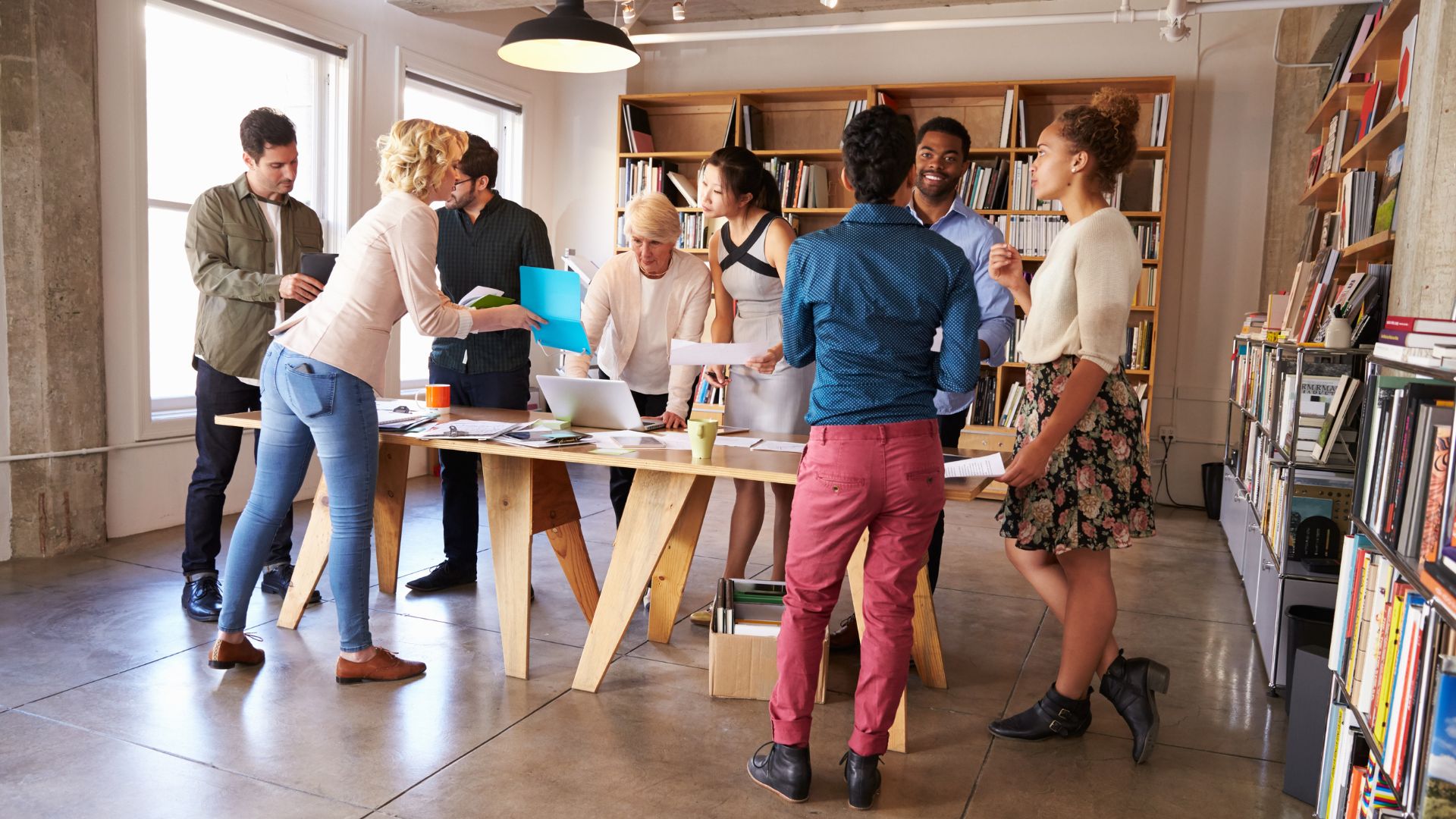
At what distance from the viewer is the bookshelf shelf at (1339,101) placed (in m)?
4.03

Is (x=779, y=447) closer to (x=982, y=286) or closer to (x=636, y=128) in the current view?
(x=982, y=286)

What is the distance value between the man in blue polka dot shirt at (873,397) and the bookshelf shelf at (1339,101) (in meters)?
2.67

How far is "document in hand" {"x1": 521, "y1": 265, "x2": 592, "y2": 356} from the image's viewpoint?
9.88ft

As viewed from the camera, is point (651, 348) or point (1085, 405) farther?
point (651, 348)

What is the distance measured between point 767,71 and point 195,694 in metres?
5.32

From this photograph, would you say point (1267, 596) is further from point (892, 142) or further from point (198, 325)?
point (198, 325)

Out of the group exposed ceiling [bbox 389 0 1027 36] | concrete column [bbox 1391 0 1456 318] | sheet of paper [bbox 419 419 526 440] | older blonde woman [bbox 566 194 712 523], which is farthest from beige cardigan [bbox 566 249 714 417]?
exposed ceiling [bbox 389 0 1027 36]

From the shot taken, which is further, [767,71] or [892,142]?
[767,71]

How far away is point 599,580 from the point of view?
4.25m

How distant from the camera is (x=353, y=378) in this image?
272cm

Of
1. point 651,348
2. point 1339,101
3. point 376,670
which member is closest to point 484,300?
point 651,348

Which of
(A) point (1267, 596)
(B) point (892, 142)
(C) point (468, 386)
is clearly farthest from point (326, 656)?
(A) point (1267, 596)

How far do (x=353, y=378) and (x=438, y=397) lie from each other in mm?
716

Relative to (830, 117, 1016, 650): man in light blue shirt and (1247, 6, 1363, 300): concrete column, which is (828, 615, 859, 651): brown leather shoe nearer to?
(830, 117, 1016, 650): man in light blue shirt
